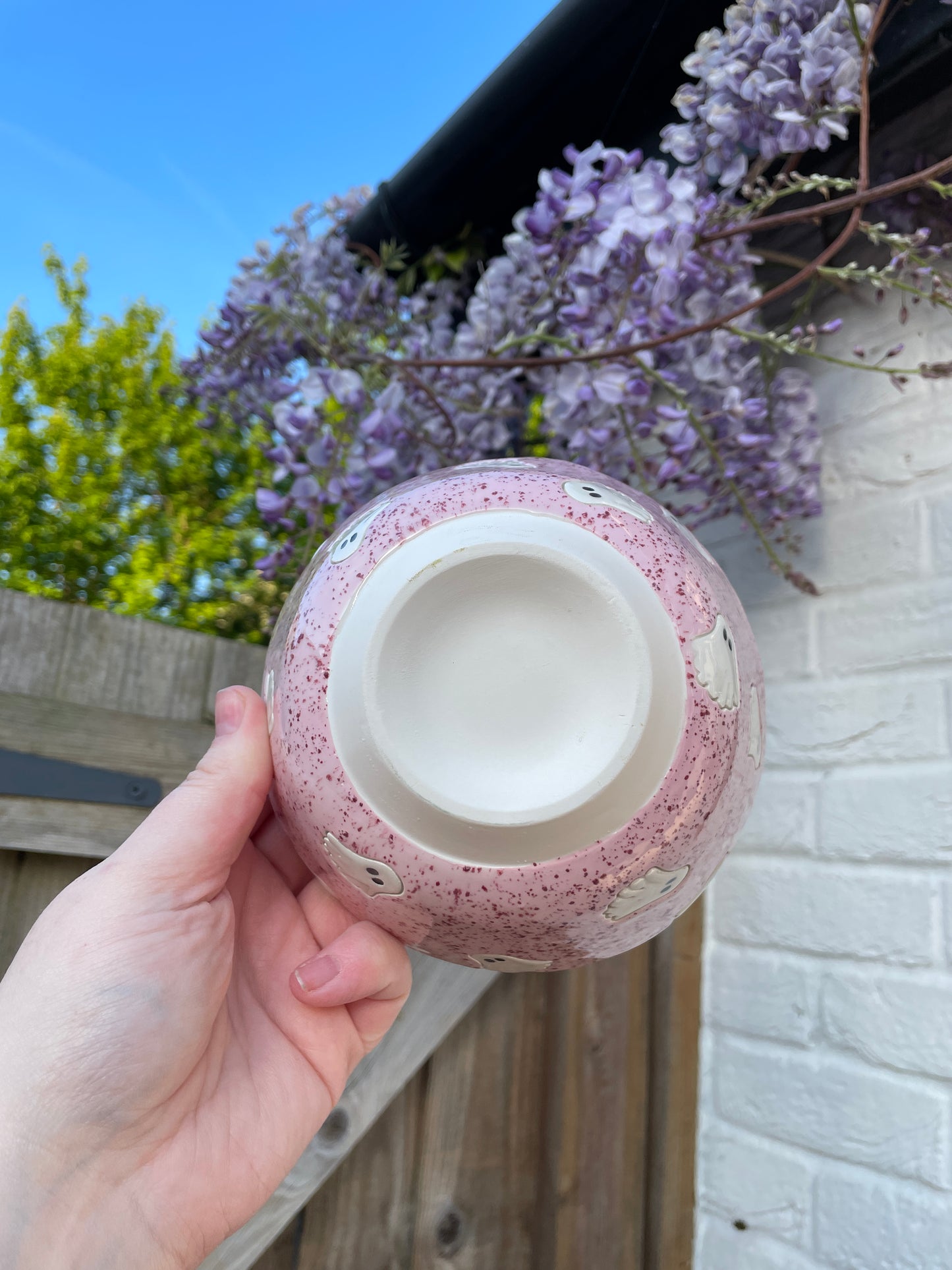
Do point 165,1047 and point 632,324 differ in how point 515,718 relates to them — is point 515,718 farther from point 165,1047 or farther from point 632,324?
point 632,324

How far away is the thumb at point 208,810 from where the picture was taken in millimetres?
719

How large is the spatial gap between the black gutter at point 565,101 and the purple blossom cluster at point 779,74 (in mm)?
75

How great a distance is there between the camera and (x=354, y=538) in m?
0.64

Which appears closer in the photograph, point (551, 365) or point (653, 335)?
point (653, 335)

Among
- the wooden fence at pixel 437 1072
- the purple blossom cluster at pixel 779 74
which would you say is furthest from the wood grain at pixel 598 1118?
the purple blossom cluster at pixel 779 74

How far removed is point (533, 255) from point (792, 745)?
2.73 ft

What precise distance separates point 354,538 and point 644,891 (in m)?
0.33

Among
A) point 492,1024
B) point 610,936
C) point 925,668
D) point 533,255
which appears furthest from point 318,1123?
point 533,255

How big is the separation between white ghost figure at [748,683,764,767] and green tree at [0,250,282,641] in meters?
2.33

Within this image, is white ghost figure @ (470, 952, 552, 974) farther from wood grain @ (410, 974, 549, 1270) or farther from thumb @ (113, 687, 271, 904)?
wood grain @ (410, 974, 549, 1270)

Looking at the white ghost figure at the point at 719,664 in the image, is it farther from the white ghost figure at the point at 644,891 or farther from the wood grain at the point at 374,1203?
the wood grain at the point at 374,1203

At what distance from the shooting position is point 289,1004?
0.83 meters

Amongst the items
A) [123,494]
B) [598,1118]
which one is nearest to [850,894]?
[598,1118]

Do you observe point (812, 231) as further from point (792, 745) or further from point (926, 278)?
point (792, 745)
